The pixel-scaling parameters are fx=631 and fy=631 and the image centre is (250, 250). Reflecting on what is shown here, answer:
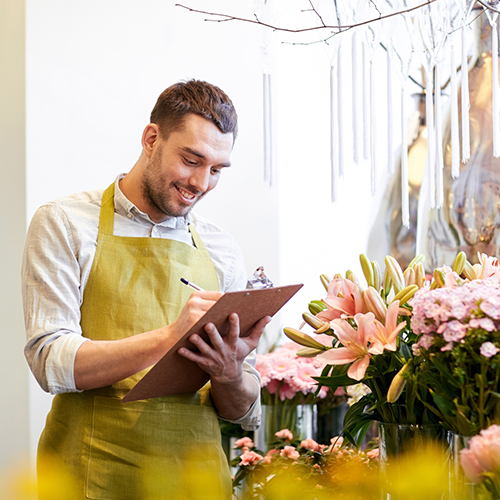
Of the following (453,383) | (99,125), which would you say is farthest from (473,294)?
Result: (99,125)

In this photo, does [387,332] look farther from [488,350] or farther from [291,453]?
[291,453]

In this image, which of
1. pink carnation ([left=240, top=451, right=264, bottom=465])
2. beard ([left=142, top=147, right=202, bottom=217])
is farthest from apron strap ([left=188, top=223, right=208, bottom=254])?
pink carnation ([left=240, top=451, right=264, bottom=465])

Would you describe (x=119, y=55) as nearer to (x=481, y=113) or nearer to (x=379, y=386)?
(x=481, y=113)

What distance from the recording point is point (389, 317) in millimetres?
983

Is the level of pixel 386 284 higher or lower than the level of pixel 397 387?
higher

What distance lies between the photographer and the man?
129cm

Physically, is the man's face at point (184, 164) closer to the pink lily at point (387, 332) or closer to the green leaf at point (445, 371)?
the pink lily at point (387, 332)

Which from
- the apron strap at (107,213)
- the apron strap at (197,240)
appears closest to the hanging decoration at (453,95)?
the apron strap at (197,240)

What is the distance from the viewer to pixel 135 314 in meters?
1.46

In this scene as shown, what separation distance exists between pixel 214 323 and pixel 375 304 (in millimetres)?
327

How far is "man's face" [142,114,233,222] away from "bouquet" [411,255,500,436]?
0.74 metres

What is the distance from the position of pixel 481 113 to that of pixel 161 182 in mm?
1175

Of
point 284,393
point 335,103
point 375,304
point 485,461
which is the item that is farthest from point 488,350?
point 284,393

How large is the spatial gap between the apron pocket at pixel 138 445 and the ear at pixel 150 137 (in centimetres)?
60
